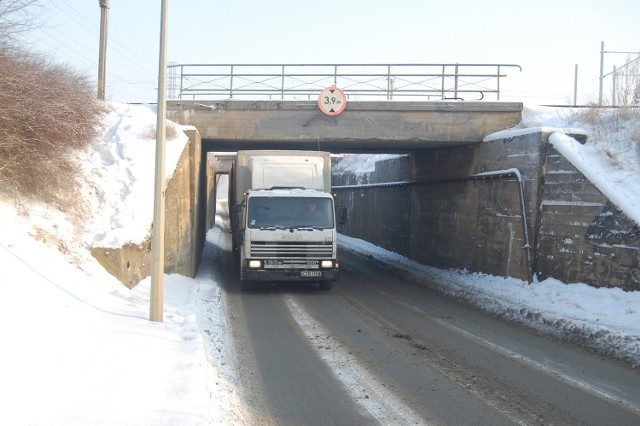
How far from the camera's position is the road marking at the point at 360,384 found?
559cm

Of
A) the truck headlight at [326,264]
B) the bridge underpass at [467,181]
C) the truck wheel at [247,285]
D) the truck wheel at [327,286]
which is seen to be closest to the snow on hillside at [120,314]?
the bridge underpass at [467,181]

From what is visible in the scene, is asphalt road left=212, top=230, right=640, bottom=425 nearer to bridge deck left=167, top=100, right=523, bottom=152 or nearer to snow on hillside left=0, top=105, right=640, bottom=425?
snow on hillside left=0, top=105, right=640, bottom=425

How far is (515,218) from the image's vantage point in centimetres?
1422

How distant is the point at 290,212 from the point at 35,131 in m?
5.89

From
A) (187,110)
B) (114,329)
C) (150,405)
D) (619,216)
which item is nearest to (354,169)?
(187,110)

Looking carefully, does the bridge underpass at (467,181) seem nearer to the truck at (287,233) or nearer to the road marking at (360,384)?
the truck at (287,233)

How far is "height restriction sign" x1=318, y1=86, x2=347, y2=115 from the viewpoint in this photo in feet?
56.4

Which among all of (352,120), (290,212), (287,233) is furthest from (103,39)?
(287,233)

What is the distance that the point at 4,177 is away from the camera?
10.5 meters

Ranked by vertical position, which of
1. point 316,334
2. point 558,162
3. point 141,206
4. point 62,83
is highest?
point 62,83

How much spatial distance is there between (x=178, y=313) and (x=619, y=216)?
8.67 m

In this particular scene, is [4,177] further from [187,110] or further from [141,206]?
[187,110]

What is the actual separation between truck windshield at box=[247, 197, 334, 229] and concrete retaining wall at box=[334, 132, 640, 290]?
4.70m

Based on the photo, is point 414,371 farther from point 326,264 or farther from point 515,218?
point 515,218
